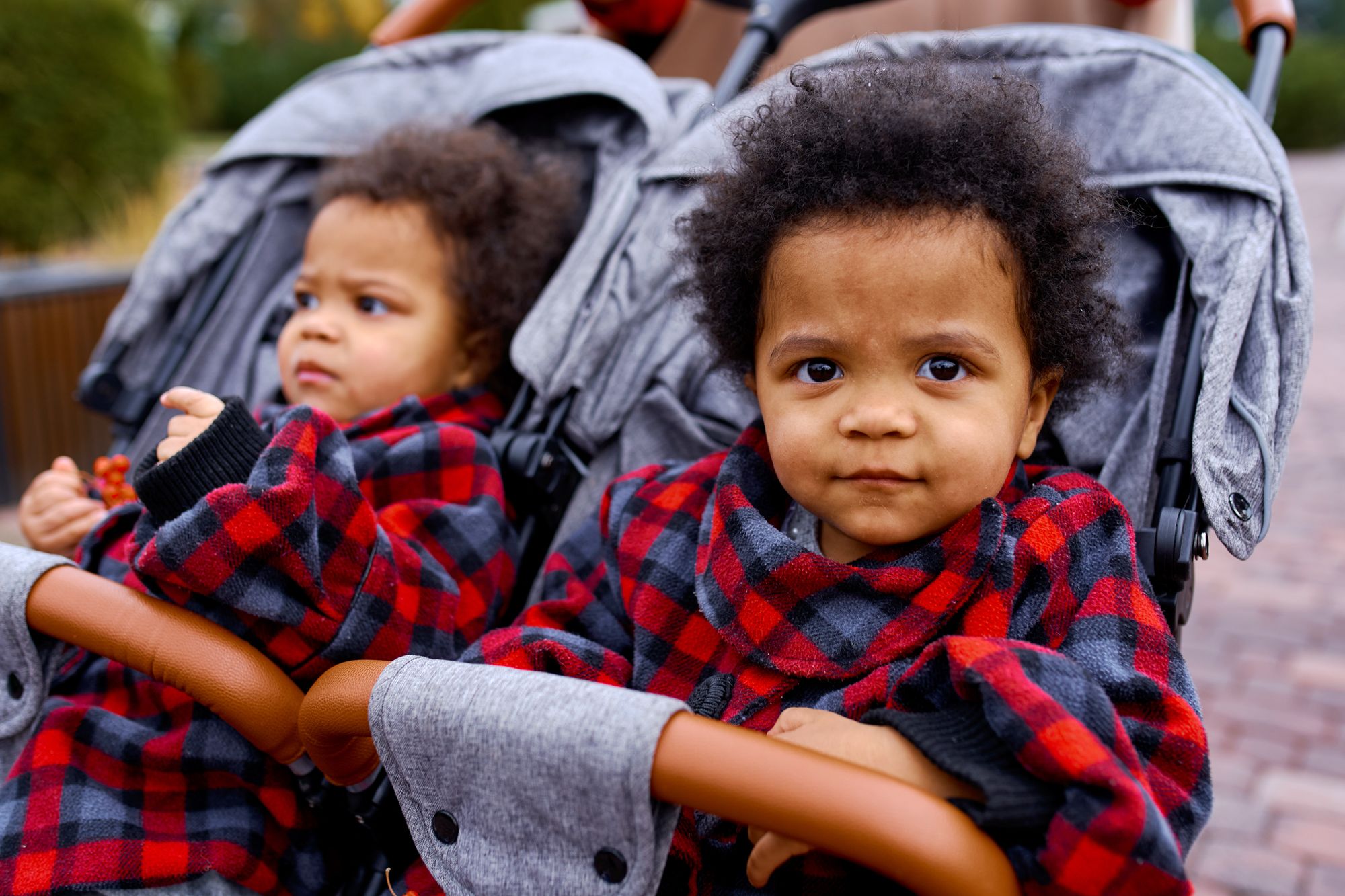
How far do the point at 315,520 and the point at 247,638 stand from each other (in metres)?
0.18

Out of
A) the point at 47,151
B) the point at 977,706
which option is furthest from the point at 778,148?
the point at 47,151

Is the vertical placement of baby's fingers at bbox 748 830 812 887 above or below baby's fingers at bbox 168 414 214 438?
above

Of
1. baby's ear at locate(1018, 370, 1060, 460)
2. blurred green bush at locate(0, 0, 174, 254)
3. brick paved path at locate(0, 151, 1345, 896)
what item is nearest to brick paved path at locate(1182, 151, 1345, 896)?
brick paved path at locate(0, 151, 1345, 896)

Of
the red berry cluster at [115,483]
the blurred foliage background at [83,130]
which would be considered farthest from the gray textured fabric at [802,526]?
the blurred foliage background at [83,130]

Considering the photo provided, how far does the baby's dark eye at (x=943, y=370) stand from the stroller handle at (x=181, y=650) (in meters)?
0.84

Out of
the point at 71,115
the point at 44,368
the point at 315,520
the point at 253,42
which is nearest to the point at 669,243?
the point at 315,520

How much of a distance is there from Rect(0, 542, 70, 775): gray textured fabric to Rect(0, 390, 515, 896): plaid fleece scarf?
0.21ft

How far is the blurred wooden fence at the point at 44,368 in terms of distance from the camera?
476cm

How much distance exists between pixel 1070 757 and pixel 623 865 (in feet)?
1.43

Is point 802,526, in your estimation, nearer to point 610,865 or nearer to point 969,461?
point 969,461

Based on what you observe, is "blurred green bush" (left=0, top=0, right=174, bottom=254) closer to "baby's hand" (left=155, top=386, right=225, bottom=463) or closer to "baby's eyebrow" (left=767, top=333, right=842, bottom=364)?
"baby's hand" (left=155, top=386, right=225, bottom=463)

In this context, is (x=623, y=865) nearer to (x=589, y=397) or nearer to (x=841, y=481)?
(x=841, y=481)

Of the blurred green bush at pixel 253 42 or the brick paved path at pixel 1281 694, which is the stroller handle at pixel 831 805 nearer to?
the brick paved path at pixel 1281 694

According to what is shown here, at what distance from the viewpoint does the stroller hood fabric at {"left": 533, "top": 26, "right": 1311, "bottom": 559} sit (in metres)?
1.57
